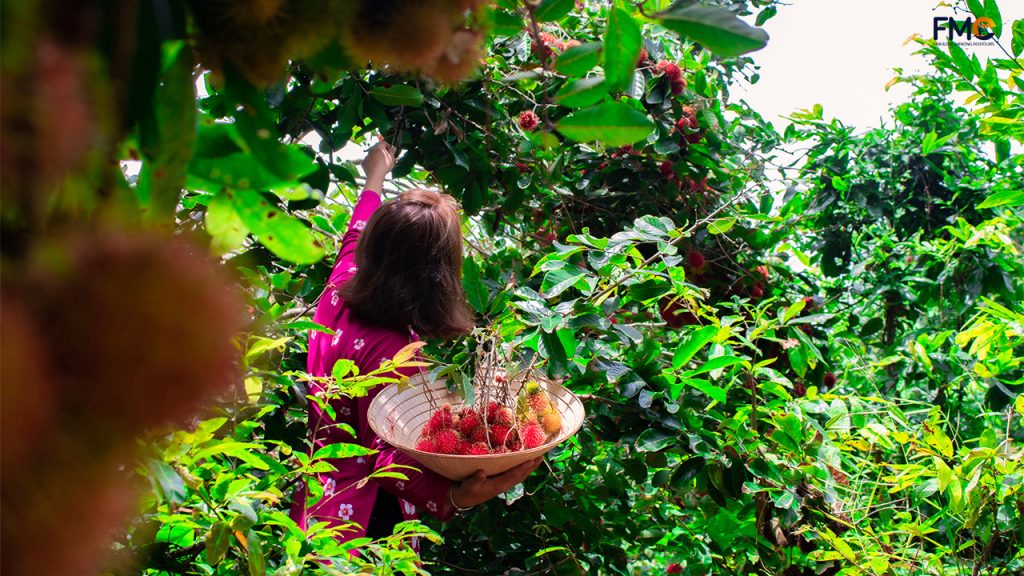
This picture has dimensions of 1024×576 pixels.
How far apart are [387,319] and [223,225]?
132 centimetres

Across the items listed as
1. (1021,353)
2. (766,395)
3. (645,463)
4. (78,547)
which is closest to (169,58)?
(78,547)

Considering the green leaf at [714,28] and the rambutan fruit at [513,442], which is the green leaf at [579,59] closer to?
the green leaf at [714,28]

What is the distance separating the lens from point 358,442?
66.4 inches

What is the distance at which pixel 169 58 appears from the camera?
0.33 meters

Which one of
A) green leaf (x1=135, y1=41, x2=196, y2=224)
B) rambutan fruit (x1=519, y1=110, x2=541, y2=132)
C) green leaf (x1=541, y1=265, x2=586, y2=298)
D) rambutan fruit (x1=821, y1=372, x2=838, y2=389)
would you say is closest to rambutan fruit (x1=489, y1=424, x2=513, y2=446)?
green leaf (x1=541, y1=265, x2=586, y2=298)

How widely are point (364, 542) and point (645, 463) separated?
82 cm

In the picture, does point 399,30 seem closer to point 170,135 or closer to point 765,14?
point 170,135

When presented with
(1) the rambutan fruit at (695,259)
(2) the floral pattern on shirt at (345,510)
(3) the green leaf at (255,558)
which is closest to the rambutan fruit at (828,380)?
(1) the rambutan fruit at (695,259)

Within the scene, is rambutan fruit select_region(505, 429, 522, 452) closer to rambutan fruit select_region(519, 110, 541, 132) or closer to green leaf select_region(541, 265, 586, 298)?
green leaf select_region(541, 265, 586, 298)

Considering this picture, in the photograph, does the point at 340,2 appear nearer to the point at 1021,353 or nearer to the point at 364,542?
the point at 364,542

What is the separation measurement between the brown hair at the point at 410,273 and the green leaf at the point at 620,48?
127 cm

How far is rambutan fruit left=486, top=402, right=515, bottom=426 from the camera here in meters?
1.47

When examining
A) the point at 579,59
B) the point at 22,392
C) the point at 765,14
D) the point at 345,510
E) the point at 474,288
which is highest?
the point at 765,14

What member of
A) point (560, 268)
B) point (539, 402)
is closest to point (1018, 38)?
point (560, 268)
